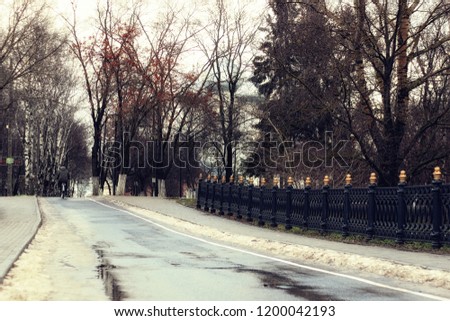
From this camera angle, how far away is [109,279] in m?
10.5

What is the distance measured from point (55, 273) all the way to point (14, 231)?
821cm

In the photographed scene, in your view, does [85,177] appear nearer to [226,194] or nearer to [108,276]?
[226,194]

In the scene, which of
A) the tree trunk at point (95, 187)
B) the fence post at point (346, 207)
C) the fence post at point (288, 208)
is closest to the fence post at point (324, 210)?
the fence post at point (346, 207)

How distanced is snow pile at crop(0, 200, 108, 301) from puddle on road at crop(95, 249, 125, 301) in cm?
9

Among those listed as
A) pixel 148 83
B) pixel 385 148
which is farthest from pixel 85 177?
pixel 385 148

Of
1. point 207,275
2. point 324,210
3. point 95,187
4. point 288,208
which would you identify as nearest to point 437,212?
point 324,210

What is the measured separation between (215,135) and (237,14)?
56.8ft

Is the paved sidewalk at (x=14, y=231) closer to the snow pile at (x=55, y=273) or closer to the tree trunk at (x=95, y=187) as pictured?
the snow pile at (x=55, y=273)

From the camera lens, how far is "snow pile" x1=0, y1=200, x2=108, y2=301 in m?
8.82

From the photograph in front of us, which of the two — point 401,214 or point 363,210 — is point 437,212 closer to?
point 401,214

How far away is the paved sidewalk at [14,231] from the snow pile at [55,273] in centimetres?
15

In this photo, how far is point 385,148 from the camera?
963 inches

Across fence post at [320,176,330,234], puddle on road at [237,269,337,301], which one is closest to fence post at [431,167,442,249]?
puddle on road at [237,269,337,301]

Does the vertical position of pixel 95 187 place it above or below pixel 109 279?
above
